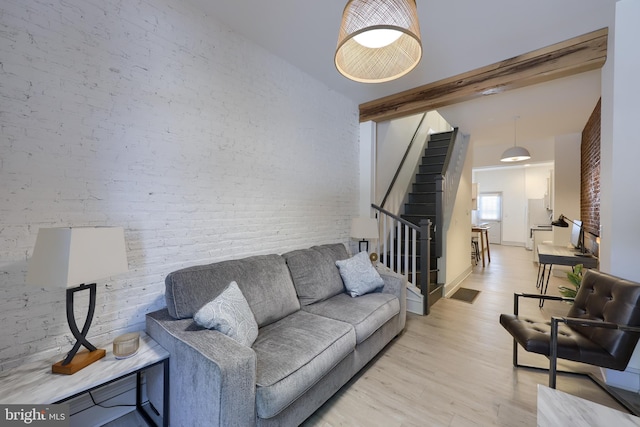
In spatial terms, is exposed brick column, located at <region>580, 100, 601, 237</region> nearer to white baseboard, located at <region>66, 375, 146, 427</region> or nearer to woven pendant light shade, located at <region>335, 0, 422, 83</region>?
woven pendant light shade, located at <region>335, 0, 422, 83</region>

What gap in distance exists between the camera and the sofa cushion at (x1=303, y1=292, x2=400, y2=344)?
215 cm

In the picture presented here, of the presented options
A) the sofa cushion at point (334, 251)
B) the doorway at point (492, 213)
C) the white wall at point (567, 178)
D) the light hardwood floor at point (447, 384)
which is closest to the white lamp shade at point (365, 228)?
the sofa cushion at point (334, 251)

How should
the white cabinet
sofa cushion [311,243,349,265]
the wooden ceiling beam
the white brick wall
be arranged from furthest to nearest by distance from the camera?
the white cabinet
sofa cushion [311,243,349,265]
the wooden ceiling beam
the white brick wall

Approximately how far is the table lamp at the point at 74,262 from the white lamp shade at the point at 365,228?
8.19 feet

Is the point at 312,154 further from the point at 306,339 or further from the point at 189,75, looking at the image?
the point at 306,339

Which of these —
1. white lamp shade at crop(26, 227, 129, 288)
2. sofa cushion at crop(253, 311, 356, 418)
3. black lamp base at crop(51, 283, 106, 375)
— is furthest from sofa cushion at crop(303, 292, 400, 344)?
white lamp shade at crop(26, 227, 129, 288)

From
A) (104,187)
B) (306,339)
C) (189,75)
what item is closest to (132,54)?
(189,75)

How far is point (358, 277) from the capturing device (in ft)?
9.18

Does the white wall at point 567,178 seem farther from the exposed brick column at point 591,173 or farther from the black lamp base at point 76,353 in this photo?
the black lamp base at point 76,353

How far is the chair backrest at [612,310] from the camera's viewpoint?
5.67 feet

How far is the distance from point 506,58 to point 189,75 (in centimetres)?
303

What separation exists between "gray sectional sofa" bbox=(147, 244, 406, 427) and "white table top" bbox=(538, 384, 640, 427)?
1.09 metres

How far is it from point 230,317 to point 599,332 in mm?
2510

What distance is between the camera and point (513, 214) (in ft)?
30.9
